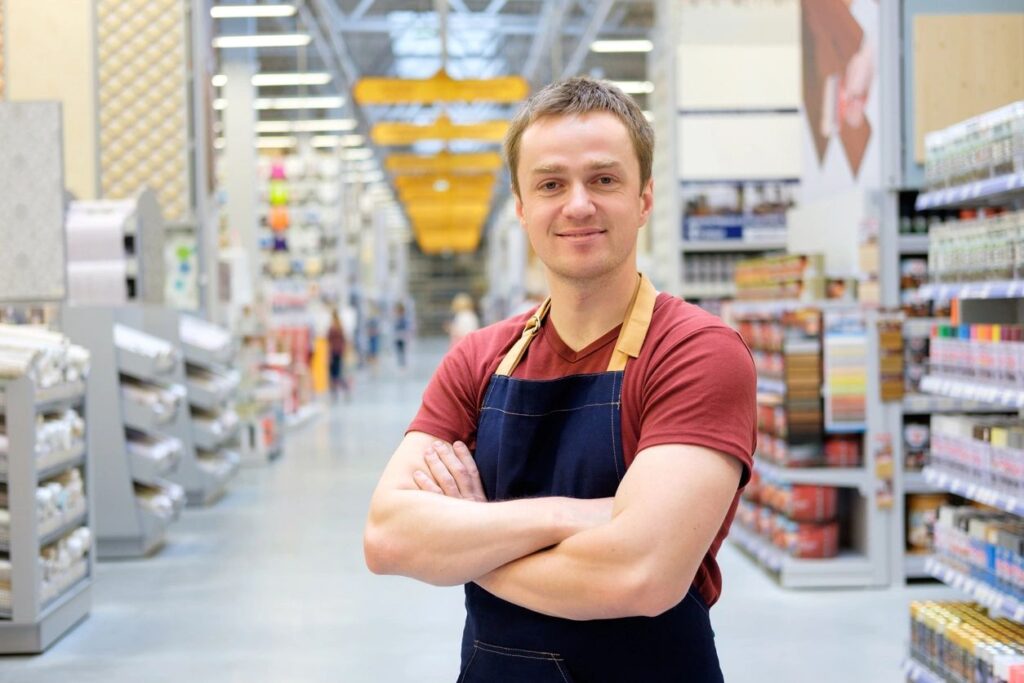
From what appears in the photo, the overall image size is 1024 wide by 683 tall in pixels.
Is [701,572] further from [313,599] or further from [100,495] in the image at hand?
[100,495]

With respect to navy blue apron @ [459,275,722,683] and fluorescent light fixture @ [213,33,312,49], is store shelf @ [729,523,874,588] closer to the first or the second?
navy blue apron @ [459,275,722,683]

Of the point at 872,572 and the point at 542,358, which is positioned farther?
the point at 872,572

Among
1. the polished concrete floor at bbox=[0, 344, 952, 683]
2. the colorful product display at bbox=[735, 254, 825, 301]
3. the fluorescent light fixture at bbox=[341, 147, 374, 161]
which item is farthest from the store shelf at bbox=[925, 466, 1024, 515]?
the fluorescent light fixture at bbox=[341, 147, 374, 161]

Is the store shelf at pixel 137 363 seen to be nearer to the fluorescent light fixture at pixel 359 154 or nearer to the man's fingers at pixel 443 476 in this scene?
the man's fingers at pixel 443 476

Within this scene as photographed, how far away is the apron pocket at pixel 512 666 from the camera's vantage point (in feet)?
6.49

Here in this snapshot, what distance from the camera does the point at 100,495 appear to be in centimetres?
770

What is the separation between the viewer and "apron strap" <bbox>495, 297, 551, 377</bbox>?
7.05 ft

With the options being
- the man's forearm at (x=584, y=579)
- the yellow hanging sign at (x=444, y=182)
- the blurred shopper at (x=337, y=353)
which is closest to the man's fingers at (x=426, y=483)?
the man's forearm at (x=584, y=579)

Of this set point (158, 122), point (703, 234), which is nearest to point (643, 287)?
point (703, 234)

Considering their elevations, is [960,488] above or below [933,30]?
below

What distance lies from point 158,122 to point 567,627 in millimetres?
9399

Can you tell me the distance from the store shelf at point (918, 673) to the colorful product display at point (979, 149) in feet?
5.73

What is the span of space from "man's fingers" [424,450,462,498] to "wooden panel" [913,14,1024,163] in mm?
5212

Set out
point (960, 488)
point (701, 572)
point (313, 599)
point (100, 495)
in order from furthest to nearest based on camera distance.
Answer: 1. point (100, 495)
2. point (313, 599)
3. point (960, 488)
4. point (701, 572)
